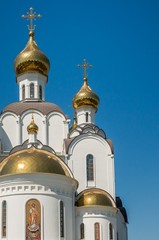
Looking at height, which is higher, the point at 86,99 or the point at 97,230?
the point at 86,99

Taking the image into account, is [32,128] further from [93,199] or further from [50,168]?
[93,199]

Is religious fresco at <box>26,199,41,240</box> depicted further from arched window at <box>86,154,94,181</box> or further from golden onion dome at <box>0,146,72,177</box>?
arched window at <box>86,154,94,181</box>

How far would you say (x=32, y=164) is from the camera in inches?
871

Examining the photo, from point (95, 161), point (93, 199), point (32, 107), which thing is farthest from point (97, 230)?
point (32, 107)

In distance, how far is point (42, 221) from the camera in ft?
70.0

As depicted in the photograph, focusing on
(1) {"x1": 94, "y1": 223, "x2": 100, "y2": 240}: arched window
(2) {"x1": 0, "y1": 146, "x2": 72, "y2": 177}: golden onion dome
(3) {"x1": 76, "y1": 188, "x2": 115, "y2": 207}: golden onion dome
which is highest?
(2) {"x1": 0, "y1": 146, "x2": 72, "y2": 177}: golden onion dome

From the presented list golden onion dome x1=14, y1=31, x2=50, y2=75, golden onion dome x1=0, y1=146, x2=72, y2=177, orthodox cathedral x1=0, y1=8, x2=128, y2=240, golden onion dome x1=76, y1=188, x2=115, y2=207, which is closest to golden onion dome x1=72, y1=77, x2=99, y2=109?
orthodox cathedral x1=0, y1=8, x2=128, y2=240

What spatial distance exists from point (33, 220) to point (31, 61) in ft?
33.5

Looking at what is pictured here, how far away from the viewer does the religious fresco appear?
2112 centimetres

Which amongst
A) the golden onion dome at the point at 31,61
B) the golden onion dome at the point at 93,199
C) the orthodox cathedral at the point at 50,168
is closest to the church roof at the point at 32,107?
the orthodox cathedral at the point at 50,168

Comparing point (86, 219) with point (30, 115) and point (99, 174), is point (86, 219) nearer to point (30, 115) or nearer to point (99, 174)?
point (99, 174)

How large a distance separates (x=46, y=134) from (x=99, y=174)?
321cm

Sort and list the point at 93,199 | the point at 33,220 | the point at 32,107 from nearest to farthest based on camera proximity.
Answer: the point at 33,220
the point at 93,199
the point at 32,107

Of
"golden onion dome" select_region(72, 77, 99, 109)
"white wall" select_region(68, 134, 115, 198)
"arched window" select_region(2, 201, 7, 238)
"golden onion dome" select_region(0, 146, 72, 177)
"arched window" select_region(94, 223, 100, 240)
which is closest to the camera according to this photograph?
"arched window" select_region(2, 201, 7, 238)
